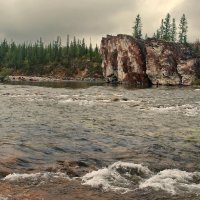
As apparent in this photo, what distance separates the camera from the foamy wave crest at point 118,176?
47.7 feet

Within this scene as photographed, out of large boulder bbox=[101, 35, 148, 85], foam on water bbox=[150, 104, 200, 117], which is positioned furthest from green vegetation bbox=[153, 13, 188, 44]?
foam on water bbox=[150, 104, 200, 117]

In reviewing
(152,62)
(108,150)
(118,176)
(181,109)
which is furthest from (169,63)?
(118,176)

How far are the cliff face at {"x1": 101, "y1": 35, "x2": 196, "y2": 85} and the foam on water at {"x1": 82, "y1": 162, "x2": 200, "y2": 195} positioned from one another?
334ft

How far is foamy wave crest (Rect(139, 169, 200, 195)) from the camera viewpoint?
14250 millimetres

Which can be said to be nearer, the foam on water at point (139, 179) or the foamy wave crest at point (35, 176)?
the foam on water at point (139, 179)

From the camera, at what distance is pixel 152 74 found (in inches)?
4803

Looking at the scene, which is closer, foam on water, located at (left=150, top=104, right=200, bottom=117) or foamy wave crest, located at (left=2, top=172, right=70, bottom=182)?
foamy wave crest, located at (left=2, top=172, right=70, bottom=182)

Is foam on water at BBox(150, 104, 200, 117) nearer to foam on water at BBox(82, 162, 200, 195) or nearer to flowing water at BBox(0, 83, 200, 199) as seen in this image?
flowing water at BBox(0, 83, 200, 199)

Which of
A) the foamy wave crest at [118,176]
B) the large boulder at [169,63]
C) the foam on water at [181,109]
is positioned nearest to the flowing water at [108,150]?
the foamy wave crest at [118,176]

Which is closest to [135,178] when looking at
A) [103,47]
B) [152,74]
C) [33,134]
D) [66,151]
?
[66,151]

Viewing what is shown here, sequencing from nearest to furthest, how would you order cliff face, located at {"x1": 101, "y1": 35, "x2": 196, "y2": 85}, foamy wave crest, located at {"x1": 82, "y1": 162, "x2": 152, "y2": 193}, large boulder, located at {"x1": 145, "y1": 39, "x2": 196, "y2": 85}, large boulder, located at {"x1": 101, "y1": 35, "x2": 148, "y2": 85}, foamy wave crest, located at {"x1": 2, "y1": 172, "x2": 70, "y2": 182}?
foamy wave crest, located at {"x1": 82, "y1": 162, "x2": 152, "y2": 193}
foamy wave crest, located at {"x1": 2, "y1": 172, "x2": 70, "y2": 182}
large boulder, located at {"x1": 145, "y1": 39, "x2": 196, "y2": 85}
cliff face, located at {"x1": 101, "y1": 35, "x2": 196, "y2": 85}
large boulder, located at {"x1": 101, "y1": 35, "x2": 148, "y2": 85}

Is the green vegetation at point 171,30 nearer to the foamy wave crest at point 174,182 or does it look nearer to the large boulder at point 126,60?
the large boulder at point 126,60

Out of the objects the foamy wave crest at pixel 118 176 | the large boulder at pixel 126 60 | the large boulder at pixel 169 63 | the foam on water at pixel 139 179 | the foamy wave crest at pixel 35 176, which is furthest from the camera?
the large boulder at pixel 126 60

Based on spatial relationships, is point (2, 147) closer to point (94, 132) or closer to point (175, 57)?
Answer: point (94, 132)
